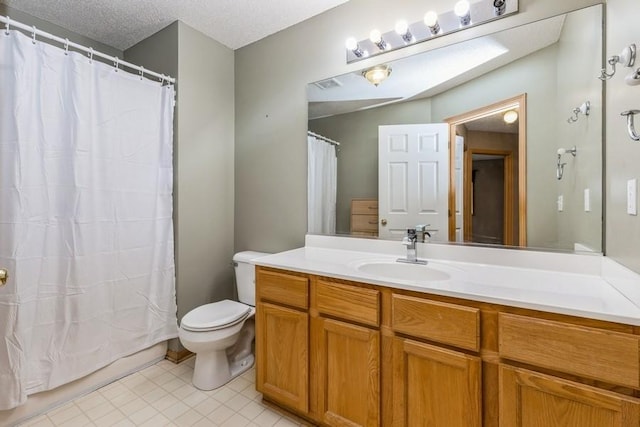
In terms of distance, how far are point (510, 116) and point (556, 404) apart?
1195mm

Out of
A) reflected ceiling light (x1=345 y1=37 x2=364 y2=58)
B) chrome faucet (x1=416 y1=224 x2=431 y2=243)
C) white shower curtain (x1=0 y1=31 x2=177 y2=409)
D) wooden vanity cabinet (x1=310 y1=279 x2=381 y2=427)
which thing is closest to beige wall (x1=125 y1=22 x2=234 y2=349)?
white shower curtain (x1=0 y1=31 x2=177 y2=409)

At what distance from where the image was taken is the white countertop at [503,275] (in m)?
0.89

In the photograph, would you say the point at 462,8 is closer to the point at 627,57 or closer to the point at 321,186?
the point at 627,57

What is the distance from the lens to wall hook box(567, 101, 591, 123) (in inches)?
48.4

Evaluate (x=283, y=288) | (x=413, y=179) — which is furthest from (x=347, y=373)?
(x=413, y=179)

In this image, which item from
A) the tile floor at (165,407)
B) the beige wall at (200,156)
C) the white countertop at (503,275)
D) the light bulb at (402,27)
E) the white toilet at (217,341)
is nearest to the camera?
the white countertop at (503,275)

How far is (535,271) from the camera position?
131 cm

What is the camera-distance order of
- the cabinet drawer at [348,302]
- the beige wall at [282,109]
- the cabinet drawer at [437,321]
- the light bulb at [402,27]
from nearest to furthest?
the cabinet drawer at [437,321] → the cabinet drawer at [348,302] → the light bulb at [402,27] → the beige wall at [282,109]

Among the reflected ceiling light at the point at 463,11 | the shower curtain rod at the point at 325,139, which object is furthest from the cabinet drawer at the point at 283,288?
the reflected ceiling light at the point at 463,11

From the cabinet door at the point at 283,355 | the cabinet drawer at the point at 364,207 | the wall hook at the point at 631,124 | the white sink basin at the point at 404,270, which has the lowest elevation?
the cabinet door at the point at 283,355

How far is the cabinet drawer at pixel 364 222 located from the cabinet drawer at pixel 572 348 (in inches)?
36.4

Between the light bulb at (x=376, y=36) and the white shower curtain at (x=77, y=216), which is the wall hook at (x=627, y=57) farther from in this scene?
the white shower curtain at (x=77, y=216)

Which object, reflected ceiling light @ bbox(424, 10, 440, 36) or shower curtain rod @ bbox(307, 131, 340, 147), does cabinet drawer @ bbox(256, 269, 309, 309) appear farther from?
reflected ceiling light @ bbox(424, 10, 440, 36)

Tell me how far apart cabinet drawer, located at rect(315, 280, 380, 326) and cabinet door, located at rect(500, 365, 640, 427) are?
0.47 meters
